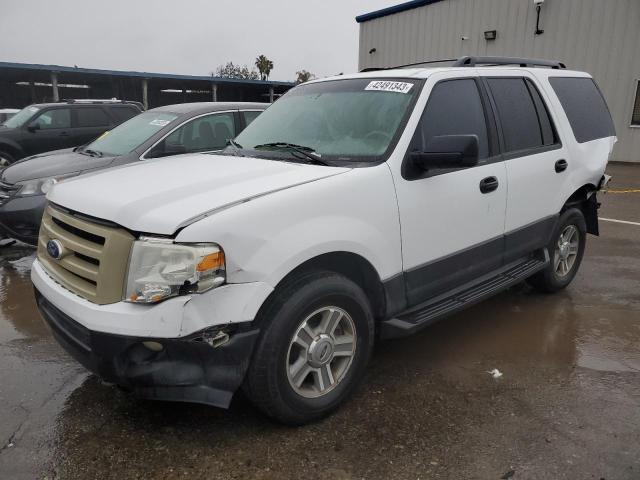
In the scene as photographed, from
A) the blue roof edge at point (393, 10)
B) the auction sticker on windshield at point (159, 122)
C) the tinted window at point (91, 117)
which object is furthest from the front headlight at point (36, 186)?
the blue roof edge at point (393, 10)

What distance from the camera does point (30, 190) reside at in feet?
18.7

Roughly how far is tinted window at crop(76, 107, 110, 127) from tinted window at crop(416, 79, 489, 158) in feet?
30.2

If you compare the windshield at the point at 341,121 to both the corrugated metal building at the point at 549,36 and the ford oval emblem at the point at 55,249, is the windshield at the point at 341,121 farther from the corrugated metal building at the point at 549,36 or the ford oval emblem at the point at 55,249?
the corrugated metal building at the point at 549,36

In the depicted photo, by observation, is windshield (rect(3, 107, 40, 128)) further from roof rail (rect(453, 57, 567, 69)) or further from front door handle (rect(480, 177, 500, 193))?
front door handle (rect(480, 177, 500, 193))

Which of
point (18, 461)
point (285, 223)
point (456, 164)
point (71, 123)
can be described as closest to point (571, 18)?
point (71, 123)

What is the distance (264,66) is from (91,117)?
67506 mm

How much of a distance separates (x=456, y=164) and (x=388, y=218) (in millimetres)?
501

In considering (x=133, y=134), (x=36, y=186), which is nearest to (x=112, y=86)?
(x=133, y=134)

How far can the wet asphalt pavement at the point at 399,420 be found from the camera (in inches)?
100

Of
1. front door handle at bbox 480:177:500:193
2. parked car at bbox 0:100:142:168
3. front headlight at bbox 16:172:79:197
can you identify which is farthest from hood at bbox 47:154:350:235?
parked car at bbox 0:100:142:168

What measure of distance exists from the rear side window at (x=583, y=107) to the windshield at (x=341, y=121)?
1912mm

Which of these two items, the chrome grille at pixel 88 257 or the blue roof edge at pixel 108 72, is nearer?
the chrome grille at pixel 88 257

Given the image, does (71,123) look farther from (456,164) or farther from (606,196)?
(606,196)

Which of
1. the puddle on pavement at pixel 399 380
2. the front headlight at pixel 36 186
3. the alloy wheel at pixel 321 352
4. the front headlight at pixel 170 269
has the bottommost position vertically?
the puddle on pavement at pixel 399 380
